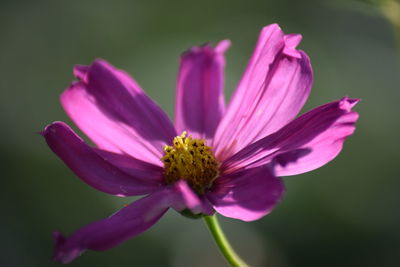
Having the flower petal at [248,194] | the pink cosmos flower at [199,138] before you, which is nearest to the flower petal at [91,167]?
the pink cosmos flower at [199,138]

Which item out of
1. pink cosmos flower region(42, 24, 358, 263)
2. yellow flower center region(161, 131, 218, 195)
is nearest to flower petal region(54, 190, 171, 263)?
pink cosmos flower region(42, 24, 358, 263)

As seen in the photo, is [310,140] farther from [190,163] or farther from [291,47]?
[190,163]

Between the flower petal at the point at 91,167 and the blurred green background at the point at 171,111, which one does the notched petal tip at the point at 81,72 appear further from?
the blurred green background at the point at 171,111

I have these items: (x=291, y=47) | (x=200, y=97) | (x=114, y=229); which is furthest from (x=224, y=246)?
(x=200, y=97)

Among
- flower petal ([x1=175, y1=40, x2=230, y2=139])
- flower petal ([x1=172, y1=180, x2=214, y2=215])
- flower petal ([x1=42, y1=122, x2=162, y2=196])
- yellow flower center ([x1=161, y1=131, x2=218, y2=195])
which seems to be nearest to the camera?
flower petal ([x1=172, y1=180, x2=214, y2=215])

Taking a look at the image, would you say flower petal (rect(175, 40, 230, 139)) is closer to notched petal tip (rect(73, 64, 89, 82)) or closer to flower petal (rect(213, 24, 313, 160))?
flower petal (rect(213, 24, 313, 160))

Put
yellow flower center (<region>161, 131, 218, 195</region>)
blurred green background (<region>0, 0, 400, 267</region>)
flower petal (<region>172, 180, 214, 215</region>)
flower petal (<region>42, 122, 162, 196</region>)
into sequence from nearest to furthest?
flower petal (<region>172, 180, 214, 215</region>) → flower petal (<region>42, 122, 162, 196</region>) → yellow flower center (<region>161, 131, 218, 195</region>) → blurred green background (<region>0, 0, 400, 267</region>)

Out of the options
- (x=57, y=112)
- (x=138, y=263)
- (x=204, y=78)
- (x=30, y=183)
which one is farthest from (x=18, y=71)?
(x=204, y=78)
